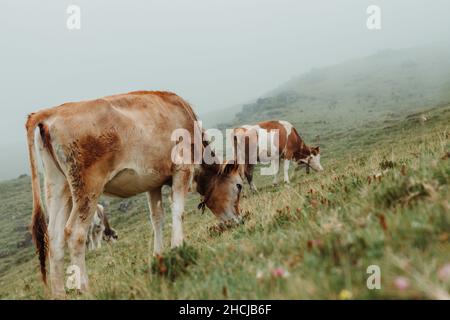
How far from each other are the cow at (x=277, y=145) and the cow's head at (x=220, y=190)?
11377 mm

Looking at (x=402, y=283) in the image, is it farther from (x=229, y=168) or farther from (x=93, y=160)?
(x=229, y=168)

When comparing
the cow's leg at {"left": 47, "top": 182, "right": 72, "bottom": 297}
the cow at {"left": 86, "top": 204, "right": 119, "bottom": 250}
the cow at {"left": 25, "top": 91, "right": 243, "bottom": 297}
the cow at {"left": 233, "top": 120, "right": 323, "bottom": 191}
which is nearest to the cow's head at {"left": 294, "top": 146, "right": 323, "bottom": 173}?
the cow at {"left": 233, "top": 120, "right": 323, "bottom": 191}


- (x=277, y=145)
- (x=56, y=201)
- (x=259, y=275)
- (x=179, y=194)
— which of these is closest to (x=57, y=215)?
(x=56, y=201)

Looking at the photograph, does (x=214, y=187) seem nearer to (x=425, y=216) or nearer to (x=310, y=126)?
(x=425, y=216)

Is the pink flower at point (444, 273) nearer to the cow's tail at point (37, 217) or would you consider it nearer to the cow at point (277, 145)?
the cow's tail at point (37, 217)

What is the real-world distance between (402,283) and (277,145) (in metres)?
20.3

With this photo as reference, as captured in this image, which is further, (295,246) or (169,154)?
(169,154)

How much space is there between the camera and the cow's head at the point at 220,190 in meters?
9.00

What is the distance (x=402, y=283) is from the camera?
7.21 ft

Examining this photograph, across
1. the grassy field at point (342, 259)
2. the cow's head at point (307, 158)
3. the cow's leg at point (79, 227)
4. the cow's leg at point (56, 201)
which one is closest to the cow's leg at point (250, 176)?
the cow's head at point (307, 158)
